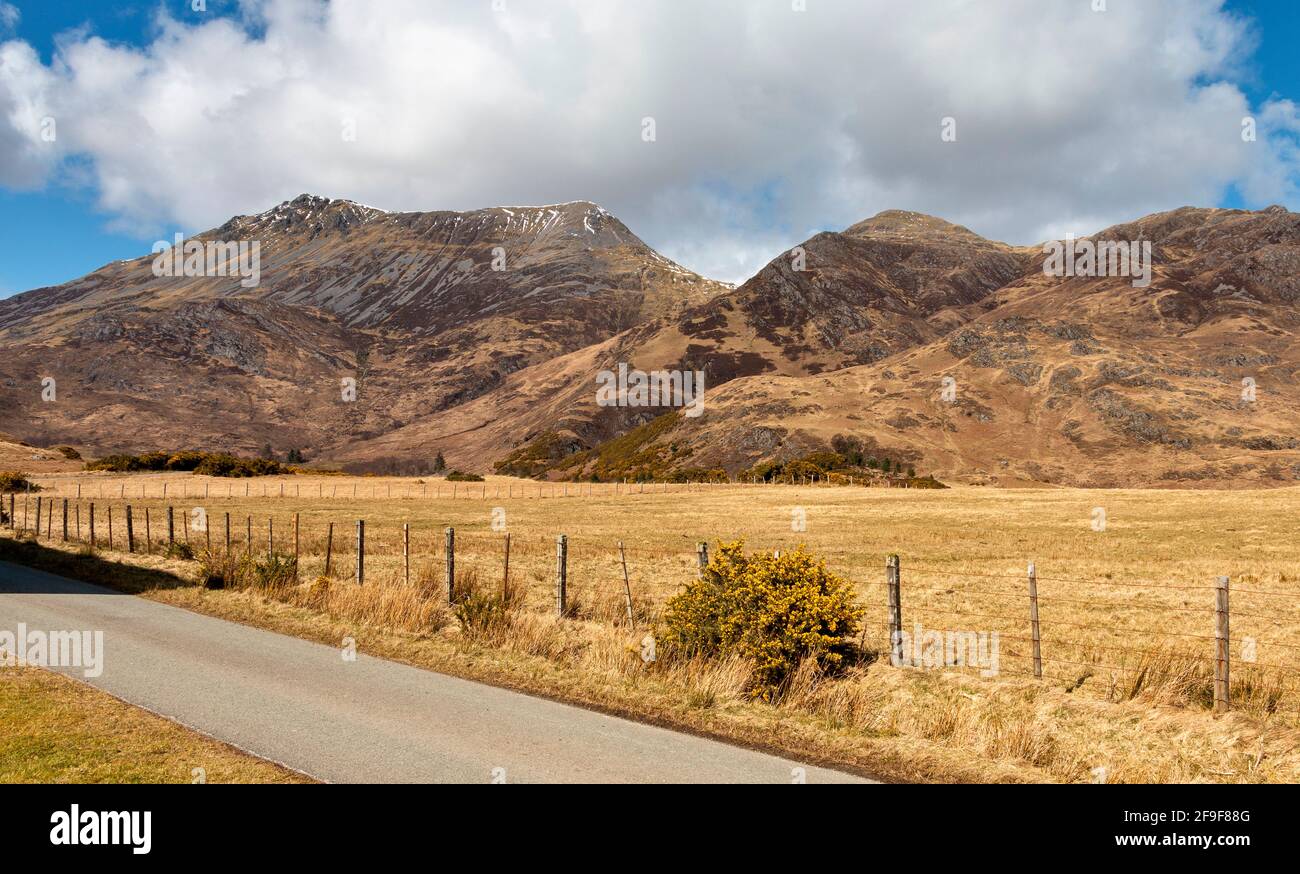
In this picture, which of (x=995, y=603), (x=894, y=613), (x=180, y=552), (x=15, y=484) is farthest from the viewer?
(x=15, y=484)

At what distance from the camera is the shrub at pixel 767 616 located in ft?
39.4

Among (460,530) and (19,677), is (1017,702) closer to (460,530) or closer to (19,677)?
(19,677)

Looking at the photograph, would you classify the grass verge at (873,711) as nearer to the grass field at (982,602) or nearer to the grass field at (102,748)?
the grass field at (982,602)

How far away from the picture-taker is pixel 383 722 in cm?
952

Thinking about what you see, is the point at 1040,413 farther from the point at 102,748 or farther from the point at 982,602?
the point at 102,748

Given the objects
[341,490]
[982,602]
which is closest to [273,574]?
[982,602]

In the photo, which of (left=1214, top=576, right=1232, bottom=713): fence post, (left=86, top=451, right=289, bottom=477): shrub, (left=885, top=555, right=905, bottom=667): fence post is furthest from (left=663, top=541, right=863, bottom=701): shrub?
(left=86, top=451, right=289, bottom=477): shrub

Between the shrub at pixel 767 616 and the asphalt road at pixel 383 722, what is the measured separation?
2.81 metres

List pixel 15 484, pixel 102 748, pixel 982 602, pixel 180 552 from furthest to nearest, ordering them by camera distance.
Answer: pixel 15 484
pixel 180 552
pixel 982 602
pixel 102 748

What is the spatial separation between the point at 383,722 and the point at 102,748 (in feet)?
9.57

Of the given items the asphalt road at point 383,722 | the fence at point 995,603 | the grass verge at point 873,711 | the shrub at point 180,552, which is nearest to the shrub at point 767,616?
the grass verge at point 873,711

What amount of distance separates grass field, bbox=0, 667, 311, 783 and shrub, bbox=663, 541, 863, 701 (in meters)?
6.67

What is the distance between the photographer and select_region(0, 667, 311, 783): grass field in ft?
25.6
